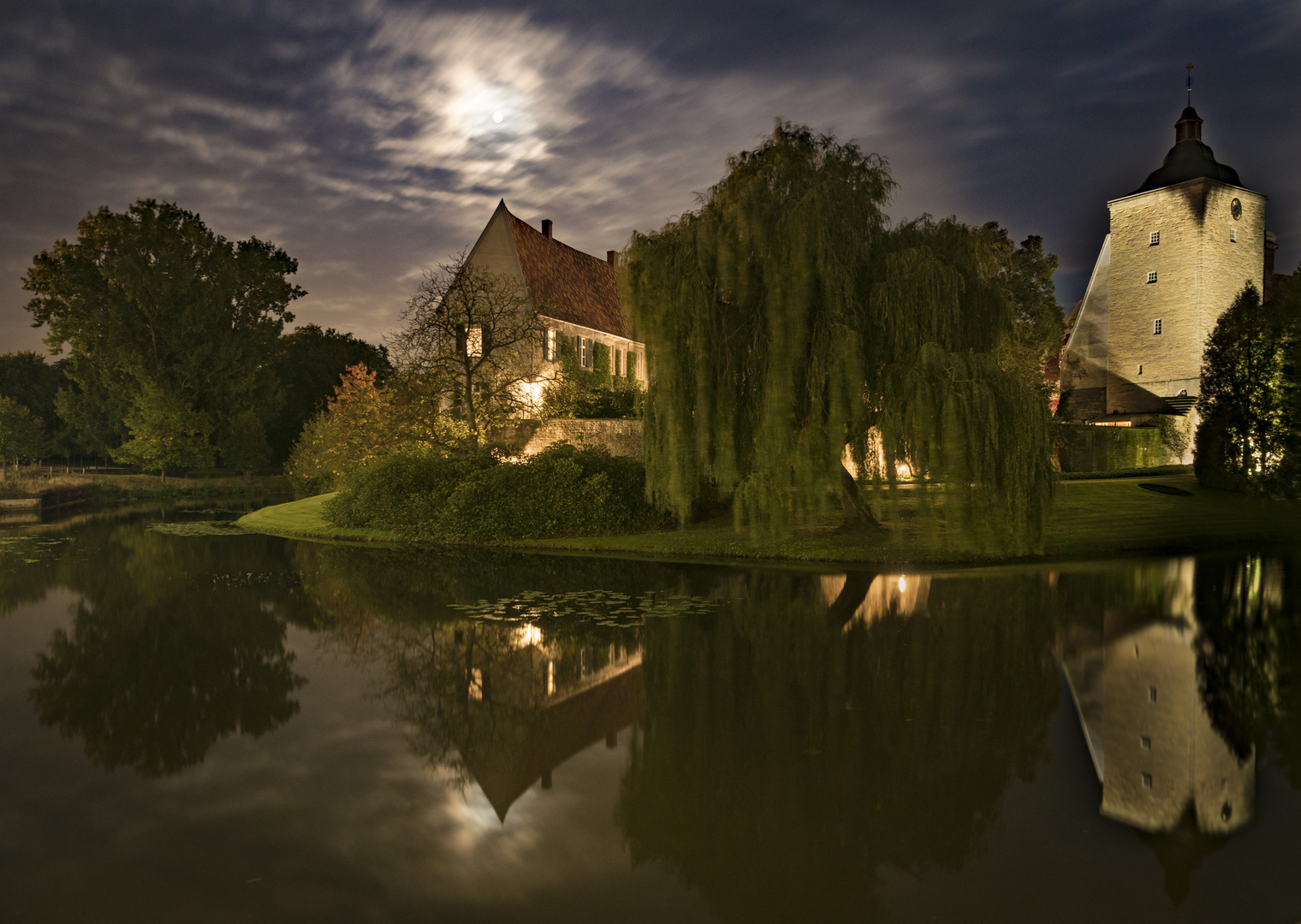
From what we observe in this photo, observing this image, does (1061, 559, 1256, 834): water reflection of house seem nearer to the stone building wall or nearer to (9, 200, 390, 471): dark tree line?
the stone building wall

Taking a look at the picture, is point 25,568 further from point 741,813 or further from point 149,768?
point 741,813

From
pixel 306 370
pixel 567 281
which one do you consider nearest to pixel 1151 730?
pixel 567 281

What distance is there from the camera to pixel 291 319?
55125 mm

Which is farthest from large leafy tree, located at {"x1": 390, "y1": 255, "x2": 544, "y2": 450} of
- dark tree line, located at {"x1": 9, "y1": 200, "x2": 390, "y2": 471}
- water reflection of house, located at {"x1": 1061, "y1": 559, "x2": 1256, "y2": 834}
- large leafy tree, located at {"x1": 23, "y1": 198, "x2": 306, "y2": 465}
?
large leafy tree, located at {"x1": 23, "y1": 198, "x2": 306, "y2": 465}

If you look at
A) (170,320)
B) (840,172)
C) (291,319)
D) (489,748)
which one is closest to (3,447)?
(170,320)

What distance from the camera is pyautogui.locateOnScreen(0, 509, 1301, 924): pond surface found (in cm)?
458

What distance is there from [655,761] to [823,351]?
10737mm

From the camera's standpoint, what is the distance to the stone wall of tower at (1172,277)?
35.6 m

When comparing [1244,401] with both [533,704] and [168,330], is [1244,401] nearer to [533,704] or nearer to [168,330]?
[533,704]

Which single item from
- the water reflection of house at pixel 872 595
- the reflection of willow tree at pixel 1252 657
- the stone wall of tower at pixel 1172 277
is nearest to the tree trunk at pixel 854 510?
the water reflection of house at pixel 872 595

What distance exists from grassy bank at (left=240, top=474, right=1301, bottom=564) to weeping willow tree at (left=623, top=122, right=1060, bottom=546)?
1328mm

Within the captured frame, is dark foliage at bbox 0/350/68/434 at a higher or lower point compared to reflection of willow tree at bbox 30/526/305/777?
higher

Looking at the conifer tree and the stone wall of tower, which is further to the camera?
the stone wall of tower

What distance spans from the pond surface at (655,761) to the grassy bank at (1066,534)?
4.53 meters
